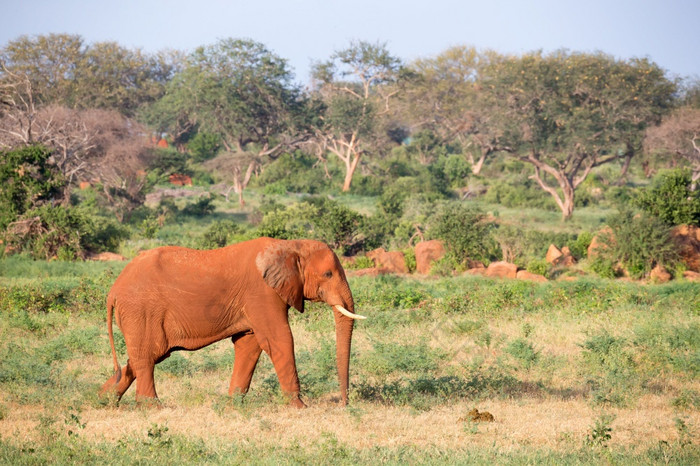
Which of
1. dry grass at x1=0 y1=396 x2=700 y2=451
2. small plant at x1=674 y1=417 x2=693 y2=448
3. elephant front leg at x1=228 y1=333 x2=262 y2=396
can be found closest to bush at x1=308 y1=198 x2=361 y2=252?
elephant front leg at x1=228 y1=333 x2=262 y2=396

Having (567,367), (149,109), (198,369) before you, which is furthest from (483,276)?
(149,109)

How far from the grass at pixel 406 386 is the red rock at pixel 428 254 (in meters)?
4.63

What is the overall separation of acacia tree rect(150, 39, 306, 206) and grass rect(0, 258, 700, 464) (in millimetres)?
25807

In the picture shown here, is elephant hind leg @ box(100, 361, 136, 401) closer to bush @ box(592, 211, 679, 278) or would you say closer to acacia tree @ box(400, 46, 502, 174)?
bush @ box(592, 211, 679, 278)

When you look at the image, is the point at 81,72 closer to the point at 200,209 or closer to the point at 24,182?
the point at 200,209

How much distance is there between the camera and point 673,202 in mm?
20844

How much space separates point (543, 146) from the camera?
33062 millimetres

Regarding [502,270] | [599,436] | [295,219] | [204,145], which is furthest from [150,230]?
[204,145]

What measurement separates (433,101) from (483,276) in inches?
1132

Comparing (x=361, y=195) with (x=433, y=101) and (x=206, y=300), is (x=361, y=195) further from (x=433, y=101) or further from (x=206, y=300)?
(x=206, y=300)

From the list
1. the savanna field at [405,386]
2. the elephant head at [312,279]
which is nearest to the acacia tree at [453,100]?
the savanna field at [405,386]

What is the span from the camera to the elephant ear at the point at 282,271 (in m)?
8.39

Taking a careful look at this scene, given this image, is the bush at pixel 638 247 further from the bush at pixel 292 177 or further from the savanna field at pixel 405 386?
Answer: the bush at pixel 292 177

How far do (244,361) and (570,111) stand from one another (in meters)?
27.2
